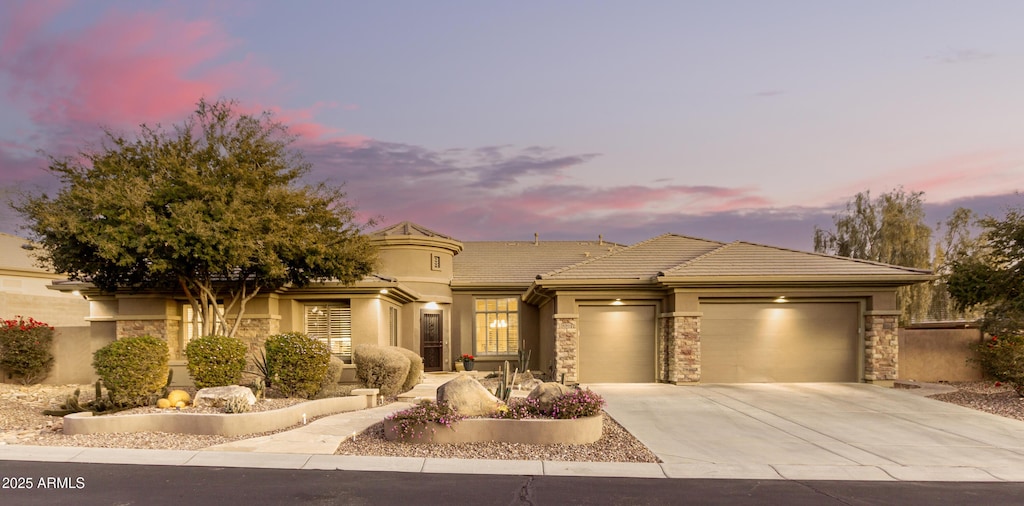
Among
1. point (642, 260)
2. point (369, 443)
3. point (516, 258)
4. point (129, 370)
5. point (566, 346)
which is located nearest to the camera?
point (369, 443)

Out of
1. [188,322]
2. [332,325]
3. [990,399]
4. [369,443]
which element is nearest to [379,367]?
[332,325]

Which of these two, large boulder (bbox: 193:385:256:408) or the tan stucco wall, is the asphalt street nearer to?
large boulder (bbox: 193:385:256:408)

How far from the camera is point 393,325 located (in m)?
24.7

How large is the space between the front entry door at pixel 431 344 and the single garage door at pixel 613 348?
864cm

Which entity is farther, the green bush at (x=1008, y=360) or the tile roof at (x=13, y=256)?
the tile roof at (x=13, y=256)

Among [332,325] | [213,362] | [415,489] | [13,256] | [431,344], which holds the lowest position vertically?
→ [431,344]

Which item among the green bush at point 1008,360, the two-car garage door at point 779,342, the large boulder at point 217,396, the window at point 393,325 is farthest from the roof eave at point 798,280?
the large boulder at point 217,396

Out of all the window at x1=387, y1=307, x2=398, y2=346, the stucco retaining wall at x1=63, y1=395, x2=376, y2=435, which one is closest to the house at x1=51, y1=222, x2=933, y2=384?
the window at x1=387, y1=307, x2=398, y2=346

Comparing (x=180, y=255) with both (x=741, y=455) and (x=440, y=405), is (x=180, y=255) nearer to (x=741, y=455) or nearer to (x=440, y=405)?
(x=440, y=405)

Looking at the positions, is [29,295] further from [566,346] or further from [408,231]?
[566,346]

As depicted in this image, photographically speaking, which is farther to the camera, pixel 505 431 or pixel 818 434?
pixel 818 434

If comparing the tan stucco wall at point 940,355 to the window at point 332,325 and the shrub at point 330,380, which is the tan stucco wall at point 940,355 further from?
the window at point 332,325

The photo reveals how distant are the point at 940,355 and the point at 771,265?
5.80 meters

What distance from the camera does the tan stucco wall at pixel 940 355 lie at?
798 inches
